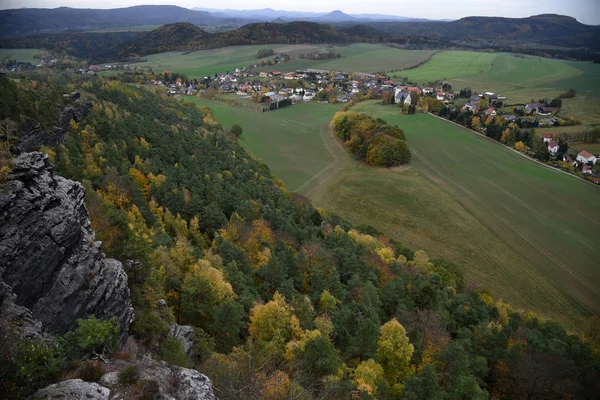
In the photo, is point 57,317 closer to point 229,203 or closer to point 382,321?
point 382,321

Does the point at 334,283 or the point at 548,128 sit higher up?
the point at 548,128

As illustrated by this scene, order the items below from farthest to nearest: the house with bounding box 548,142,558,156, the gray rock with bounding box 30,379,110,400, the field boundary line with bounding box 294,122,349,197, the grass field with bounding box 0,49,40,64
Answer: the grass field with bounding box 0,49,40,64 → the house with bounding box 548,142,558,156 → the field boundary line with bounding box 294,122,349,197 → the gray rock with bounding box 30,379,110,400

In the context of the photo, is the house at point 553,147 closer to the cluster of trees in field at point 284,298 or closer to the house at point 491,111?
the house at point 491,111

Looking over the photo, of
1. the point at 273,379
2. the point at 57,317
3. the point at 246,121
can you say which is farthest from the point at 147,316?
the point at 246,121

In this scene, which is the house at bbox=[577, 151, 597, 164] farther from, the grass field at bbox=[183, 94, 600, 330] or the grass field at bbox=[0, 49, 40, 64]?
the grass field at bbox=[0, 49, 40, 64]

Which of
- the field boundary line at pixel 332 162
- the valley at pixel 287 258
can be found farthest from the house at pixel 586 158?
the field boundary line at pixel 332 162

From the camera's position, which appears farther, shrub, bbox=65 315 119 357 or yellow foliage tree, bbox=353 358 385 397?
yellow foliage tree, bbox=353 358 385 397

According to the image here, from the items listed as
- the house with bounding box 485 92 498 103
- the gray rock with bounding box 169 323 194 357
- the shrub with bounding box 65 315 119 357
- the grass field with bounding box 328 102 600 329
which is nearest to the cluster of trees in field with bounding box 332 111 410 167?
the grass field with bounding box 328 102 600 329
